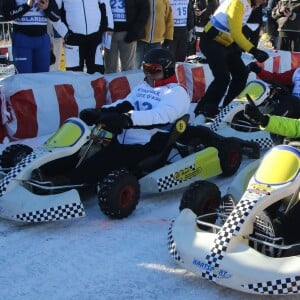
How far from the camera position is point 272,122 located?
3.49 metres

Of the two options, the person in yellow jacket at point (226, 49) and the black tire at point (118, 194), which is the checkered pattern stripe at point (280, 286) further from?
the person in yellow jacket at point (226, 49)

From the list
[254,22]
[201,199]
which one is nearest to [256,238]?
[201,199]

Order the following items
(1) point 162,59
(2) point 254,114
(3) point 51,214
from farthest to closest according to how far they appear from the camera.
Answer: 1. (1) point 162,59
2. (3) point 51,214
3. (2) point 254,114

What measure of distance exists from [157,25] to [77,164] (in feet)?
11.8

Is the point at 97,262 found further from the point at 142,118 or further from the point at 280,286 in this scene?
the point at 142,118

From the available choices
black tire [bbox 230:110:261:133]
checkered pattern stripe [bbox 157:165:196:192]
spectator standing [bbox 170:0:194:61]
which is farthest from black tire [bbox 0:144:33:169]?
spectator standing [bbox 170:0:194:61]

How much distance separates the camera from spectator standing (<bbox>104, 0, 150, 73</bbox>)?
7055 millimetres

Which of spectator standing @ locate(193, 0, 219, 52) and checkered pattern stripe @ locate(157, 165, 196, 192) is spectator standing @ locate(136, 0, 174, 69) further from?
checkered pattern stripe @ locate(157, 165, 196, 192)

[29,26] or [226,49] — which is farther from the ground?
[29,26]

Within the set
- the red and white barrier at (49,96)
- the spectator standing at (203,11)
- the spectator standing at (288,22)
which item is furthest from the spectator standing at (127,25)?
the spectator standing at (203,11)

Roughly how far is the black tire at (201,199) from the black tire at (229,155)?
1.14 metres

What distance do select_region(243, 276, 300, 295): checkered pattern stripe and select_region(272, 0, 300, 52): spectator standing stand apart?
715 cm

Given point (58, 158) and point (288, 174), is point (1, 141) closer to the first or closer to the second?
point (58, 158)

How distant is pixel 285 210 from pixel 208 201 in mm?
621
